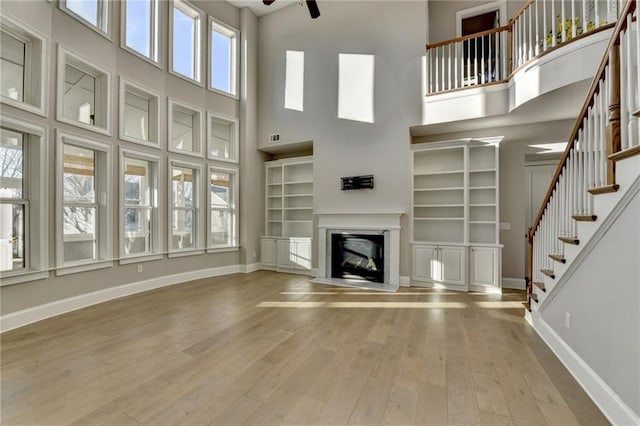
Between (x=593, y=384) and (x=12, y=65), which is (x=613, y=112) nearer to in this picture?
(x=593, y=384)

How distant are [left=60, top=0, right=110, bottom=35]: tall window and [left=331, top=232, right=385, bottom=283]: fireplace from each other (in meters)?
5.01

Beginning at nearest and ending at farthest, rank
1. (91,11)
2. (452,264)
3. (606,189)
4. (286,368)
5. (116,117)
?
1. (606,189)
2. (286,368)
3. (91,11)
4. (116,117)
5. (452,264)

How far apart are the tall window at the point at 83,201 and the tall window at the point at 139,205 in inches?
Answer: 9.8

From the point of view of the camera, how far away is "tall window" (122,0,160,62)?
442cm

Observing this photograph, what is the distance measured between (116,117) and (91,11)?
59.6 inches

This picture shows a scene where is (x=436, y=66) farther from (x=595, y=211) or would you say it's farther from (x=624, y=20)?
(x=595, y=211)

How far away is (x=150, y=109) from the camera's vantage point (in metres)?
4.89

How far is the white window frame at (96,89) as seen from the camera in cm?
353

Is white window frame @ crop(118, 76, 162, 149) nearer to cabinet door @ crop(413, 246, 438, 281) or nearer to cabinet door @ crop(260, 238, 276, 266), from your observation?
cabinet door @ crop(260, 238, 276, 266)

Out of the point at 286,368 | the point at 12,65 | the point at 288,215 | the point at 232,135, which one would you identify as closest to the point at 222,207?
the point at 288,215

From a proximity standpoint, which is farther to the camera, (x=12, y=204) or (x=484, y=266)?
(x=484, y=266)

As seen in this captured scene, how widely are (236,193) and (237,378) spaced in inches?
180

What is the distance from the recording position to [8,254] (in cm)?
316

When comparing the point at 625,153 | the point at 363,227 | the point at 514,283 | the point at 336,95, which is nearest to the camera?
the point at 625,153
